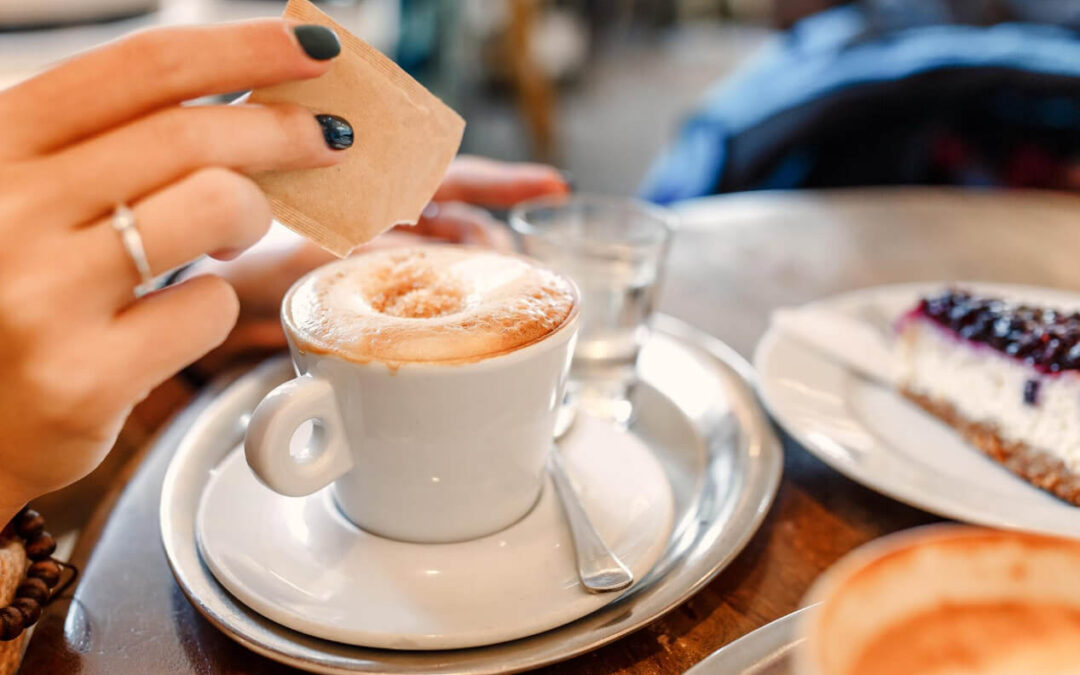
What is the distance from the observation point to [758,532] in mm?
561

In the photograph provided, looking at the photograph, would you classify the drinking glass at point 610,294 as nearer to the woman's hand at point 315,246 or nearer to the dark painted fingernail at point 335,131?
the woman's hand at point 315,246

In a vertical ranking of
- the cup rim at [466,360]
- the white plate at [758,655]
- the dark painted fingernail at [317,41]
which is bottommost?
the white plate at [758,655]

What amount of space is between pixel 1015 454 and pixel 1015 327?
14 cm

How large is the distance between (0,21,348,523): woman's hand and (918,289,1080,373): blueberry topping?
619 mm

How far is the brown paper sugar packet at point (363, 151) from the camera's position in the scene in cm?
45

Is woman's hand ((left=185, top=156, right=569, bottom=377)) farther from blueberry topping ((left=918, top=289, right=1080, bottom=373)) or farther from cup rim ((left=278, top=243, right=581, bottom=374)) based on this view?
blueberry topping ((left=918, top=289, right=1080, bottom=373))

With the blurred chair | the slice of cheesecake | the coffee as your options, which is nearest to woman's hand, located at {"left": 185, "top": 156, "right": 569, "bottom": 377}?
the coffee

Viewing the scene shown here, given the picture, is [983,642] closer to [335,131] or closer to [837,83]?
[335,131]

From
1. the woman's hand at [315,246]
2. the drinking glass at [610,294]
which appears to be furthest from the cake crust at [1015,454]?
the woman's hand at [315,246]

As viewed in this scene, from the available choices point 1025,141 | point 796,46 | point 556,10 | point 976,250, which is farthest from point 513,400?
point 556,10

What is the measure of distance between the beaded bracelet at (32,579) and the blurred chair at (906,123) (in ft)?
4.48

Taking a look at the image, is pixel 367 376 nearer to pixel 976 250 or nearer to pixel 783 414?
pixel 783 414

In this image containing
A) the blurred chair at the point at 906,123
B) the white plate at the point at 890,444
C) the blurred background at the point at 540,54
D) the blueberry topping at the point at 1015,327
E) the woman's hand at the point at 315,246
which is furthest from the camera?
the blurred background at the point at 540,54

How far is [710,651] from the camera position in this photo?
46 cm
